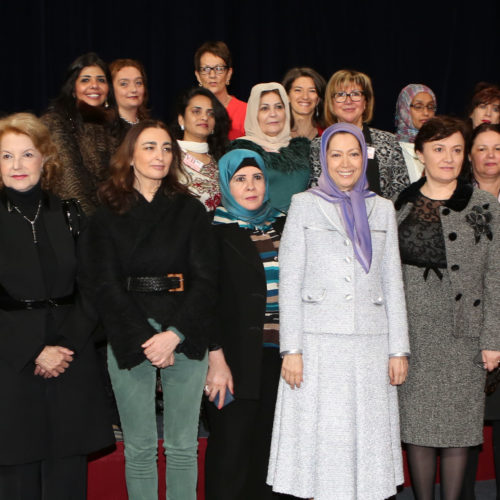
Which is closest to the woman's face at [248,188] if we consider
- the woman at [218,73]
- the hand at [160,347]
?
the hand at [160,347]

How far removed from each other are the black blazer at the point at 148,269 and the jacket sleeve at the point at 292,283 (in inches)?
10.6

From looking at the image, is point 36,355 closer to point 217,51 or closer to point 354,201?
point 354,201

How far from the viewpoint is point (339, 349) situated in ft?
8.76

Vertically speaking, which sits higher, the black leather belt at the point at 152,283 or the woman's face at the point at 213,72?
the woman's face at the point at 213,72

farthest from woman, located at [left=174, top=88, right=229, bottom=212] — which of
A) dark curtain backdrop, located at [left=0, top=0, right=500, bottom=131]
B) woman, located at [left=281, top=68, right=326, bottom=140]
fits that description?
dark curtain backdrop, located at [left=0, top=0, right=500, bottom=131]

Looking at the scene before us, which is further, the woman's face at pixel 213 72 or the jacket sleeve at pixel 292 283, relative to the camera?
the woman's face at pixel 213 72

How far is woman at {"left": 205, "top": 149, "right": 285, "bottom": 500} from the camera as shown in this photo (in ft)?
9.21

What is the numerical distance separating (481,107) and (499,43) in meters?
3.07

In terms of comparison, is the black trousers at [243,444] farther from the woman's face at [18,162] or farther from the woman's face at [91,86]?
the woman's face at [91,86]

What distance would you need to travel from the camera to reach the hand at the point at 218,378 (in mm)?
2809

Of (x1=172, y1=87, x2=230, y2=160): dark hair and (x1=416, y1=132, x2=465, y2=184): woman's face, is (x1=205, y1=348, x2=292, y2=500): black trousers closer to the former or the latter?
(x1=416, y1=132, x2=465, y2=184): woman's face

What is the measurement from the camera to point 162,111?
229 inches

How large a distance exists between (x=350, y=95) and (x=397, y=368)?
1803 millimetres

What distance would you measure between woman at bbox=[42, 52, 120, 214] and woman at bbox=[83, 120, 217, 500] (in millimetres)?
707
